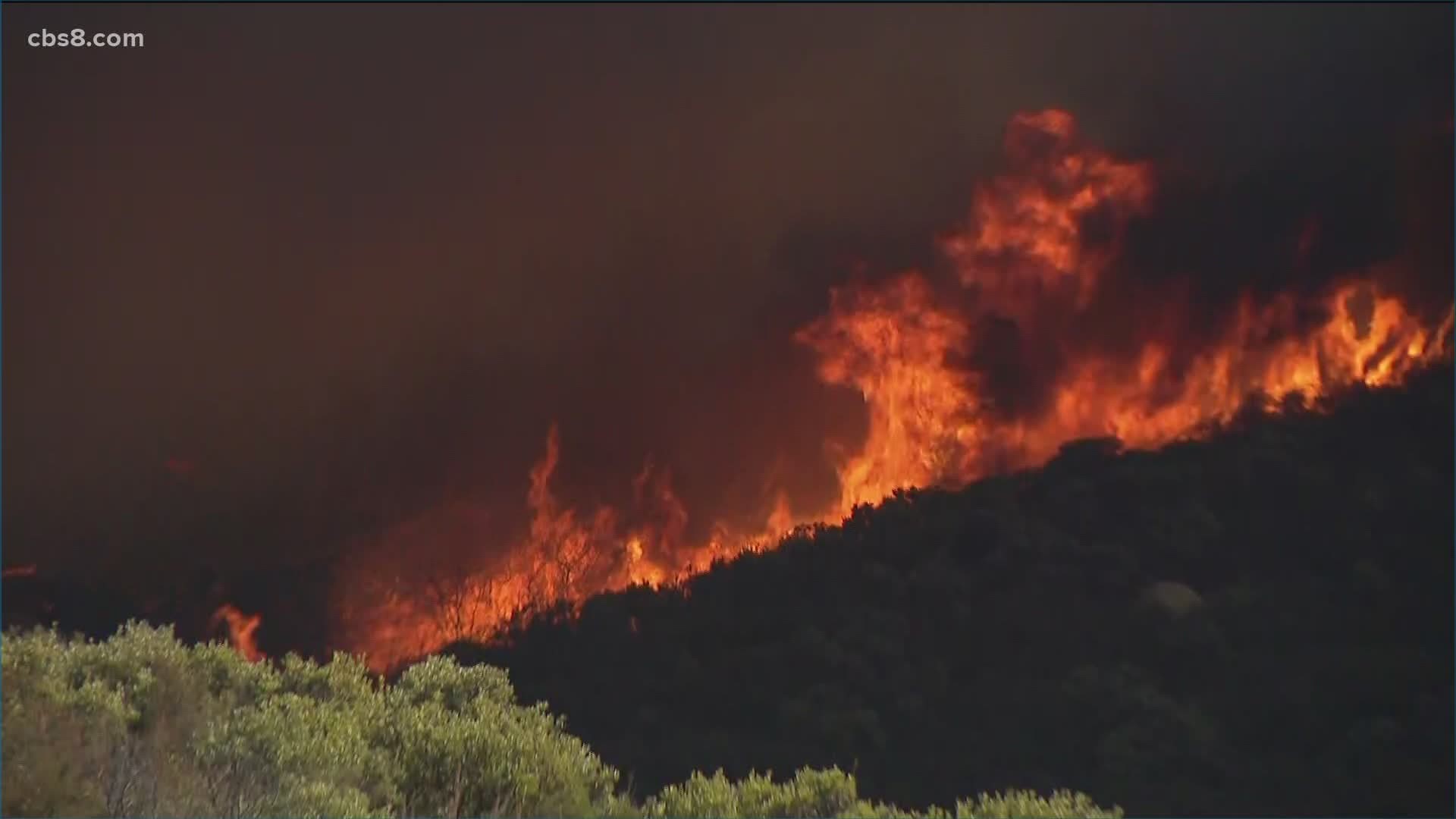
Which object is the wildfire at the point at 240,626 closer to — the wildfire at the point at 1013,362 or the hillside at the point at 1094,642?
the wildfire at the point at 1013,362

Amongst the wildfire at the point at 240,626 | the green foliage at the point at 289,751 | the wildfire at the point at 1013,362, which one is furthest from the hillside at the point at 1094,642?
the wildfire at the point at 240,626

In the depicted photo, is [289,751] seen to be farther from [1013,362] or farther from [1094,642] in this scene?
[1013,362]

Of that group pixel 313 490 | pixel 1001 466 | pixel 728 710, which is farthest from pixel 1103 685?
pixel 313 490

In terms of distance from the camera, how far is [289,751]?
6344 mm

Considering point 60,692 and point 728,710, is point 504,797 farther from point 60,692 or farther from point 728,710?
point 60,692

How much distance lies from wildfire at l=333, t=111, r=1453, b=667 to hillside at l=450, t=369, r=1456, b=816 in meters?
0.20

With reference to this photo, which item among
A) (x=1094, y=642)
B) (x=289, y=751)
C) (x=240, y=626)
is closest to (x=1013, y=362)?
(x=1094, y=642)

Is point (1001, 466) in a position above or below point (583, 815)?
above

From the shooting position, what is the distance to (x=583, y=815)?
649 centimetres

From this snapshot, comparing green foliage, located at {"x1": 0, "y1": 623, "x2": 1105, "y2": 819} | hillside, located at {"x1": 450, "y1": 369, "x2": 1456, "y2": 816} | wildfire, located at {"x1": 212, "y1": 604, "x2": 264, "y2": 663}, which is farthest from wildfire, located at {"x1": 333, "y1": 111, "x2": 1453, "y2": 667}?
green foliage, located at {"x1": 0, "y1": 623, "x2": 1105, "y2": 819}

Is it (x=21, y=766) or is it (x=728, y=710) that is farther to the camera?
(x=728, y=710)

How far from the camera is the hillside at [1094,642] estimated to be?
7.57 metres

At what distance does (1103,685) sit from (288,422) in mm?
5622

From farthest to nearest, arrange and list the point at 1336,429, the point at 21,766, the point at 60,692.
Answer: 1. the point at 1336,429
2. the point at 60,692
3. the point at 21,766
